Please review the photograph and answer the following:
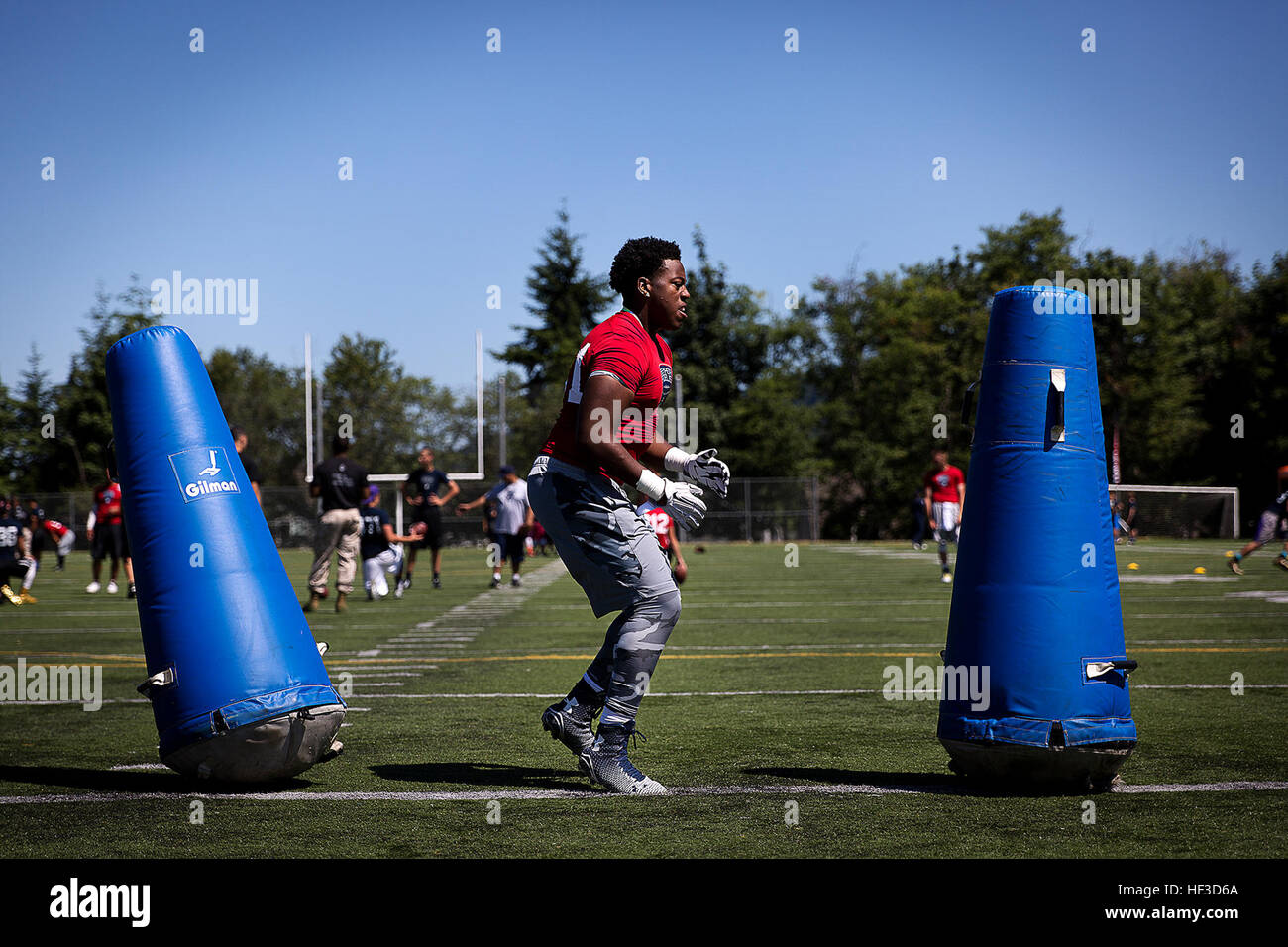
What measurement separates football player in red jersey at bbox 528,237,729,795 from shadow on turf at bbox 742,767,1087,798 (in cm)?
65

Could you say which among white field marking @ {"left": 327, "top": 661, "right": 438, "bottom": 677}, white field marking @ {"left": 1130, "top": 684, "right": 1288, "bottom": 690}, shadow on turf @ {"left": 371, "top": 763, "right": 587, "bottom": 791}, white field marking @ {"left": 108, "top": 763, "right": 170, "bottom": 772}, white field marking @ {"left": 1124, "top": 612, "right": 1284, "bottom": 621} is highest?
shadow on turf @ {"left": 371, "top": 763, "right": 587, "bottom": 791}

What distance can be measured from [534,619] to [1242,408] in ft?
168

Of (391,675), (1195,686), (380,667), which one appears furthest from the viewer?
(380,667)

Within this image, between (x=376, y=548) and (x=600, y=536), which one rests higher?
(x=600, y=536)

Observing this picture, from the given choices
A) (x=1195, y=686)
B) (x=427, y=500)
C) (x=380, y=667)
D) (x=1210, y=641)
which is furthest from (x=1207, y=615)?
(x=427, y=500)

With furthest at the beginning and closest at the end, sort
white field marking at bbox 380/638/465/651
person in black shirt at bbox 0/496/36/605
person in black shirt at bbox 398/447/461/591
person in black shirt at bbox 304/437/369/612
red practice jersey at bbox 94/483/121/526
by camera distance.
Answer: red practice jersey at bbox 94/483/121/526
person in black shirt at bbox 398/447/461/591
person in black shirt at bbox 0/496/36/605
person in black shirt at bbox 304/437/369/612
white field marking at bbox 380/638/465/651

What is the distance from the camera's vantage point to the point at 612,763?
5016 millimetres

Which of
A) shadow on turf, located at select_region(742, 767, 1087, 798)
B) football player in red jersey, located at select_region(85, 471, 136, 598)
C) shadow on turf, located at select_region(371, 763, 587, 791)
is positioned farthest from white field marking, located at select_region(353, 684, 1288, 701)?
football player in red jersey, located at select_region(85, 471, 136, 598)

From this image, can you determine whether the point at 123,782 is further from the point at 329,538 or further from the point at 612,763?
the point at 329,538

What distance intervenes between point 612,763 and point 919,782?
119 centimetres

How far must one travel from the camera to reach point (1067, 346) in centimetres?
493

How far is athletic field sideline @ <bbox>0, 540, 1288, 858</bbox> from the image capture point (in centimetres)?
412

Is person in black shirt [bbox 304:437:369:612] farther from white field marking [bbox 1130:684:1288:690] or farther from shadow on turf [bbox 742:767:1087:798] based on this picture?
shadow on turf [bbox 742:767:1087:798]
